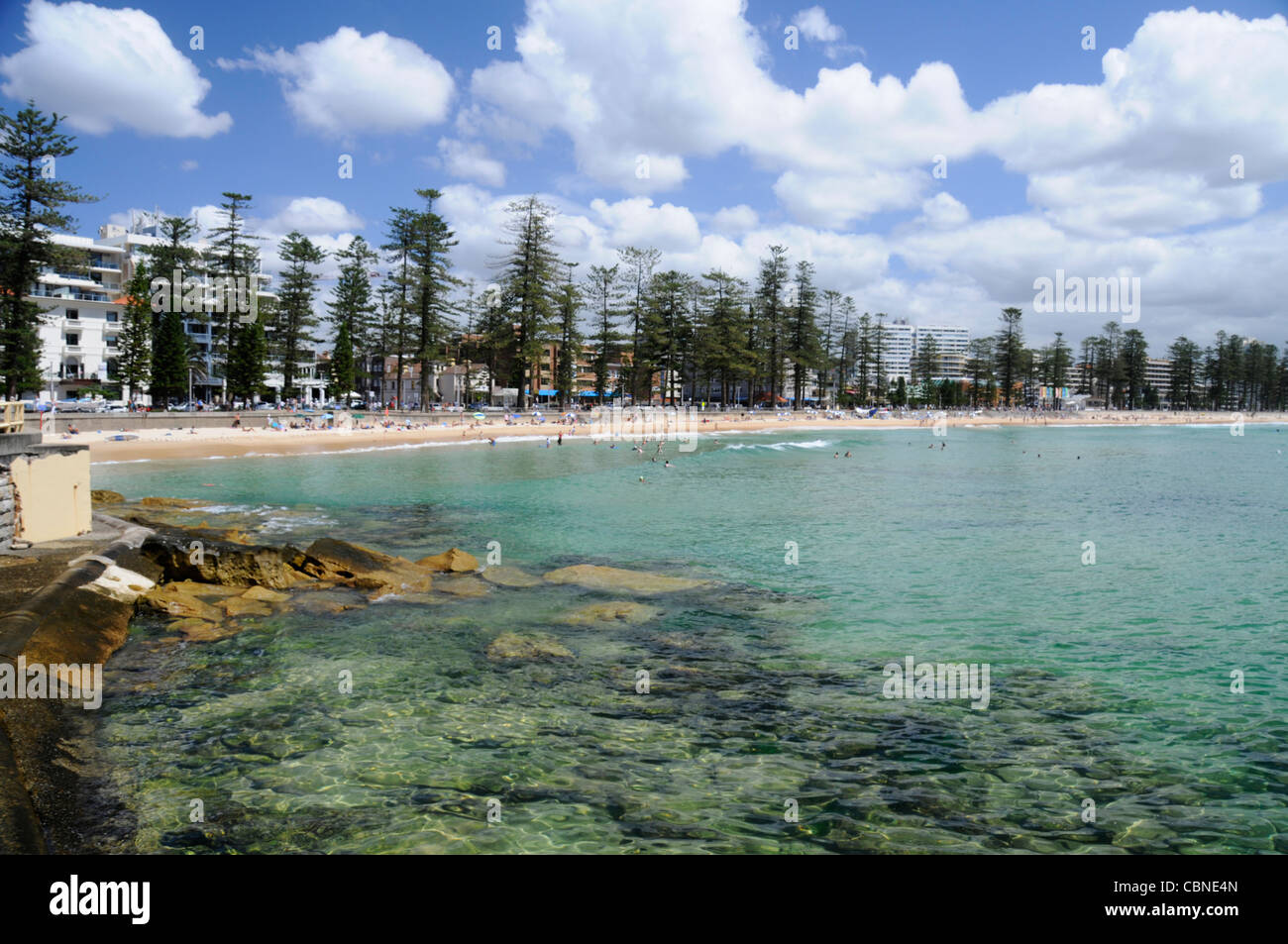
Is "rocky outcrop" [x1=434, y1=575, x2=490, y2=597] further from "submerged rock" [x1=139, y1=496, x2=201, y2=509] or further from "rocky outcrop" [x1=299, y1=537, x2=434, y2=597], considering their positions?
"submerged rock" [x1=139, y1=496, x2=201, y2=509]

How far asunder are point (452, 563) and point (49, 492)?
23.1 ft

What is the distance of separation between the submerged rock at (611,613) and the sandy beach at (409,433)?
24868 mm

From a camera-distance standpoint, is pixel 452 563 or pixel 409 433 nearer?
pixel 452 563

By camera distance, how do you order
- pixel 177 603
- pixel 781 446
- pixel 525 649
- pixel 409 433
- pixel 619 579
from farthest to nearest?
pixel 781 446 → pixel 409 433 → pixel 619 579 → pixel 177 603 → pixel 525 649

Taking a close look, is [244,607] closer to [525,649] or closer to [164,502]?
[525,649]

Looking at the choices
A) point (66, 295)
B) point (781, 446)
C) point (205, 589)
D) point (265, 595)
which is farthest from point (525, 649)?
point (66, 295)

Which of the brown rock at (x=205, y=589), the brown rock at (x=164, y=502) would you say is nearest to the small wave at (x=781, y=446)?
the brown rock at (x=164, y=502)

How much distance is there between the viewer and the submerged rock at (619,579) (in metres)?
14.3

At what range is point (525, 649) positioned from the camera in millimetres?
10523

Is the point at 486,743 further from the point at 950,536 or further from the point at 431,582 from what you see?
the point at 950,536

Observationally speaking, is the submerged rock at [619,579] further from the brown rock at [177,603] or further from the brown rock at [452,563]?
the brown rock at [177,603]

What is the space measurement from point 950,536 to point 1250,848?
49.8 ft

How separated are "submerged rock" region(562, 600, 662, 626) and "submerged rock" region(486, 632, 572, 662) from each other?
1.02 meters
